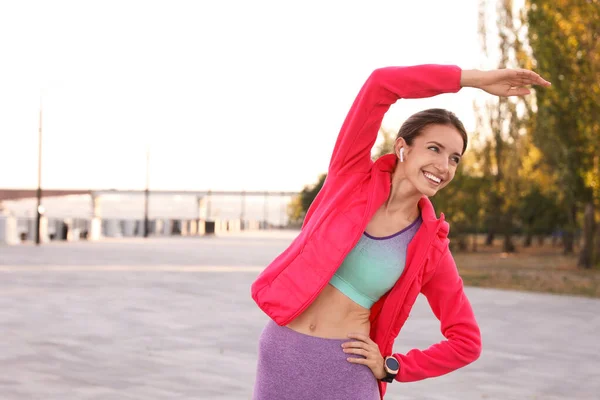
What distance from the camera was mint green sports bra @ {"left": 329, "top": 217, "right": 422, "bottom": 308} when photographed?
258 centimetres

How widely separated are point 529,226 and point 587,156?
60.4ft

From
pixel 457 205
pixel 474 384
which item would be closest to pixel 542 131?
pixel 457 205

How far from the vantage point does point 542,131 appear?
28.9 m

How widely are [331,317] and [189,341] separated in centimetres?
739

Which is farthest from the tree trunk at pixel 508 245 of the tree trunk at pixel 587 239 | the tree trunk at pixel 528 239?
the tree trunk at pixel 587 239

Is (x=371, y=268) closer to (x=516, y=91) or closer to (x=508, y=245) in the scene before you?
(x=516, y=91)

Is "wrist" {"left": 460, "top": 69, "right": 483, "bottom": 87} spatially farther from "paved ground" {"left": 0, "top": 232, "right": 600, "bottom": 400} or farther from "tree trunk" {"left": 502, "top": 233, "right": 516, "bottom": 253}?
"tree trunk" {"left": 502, "top": 233, "right": 516, "bottom": 253}

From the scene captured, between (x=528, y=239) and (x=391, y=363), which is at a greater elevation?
(x=391, y=363)

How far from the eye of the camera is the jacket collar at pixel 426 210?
264 centimetres

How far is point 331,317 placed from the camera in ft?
8.52

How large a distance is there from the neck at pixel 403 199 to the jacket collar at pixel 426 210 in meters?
0.04

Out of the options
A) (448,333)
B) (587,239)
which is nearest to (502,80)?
(448,333)

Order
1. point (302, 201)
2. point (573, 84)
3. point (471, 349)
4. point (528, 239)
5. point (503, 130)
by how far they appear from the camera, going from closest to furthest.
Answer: point (471, 349)
point (573, 84)
point (503, 130)
point (528, 239)
point (302, 201)

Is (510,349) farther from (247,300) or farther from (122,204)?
(122,204)
